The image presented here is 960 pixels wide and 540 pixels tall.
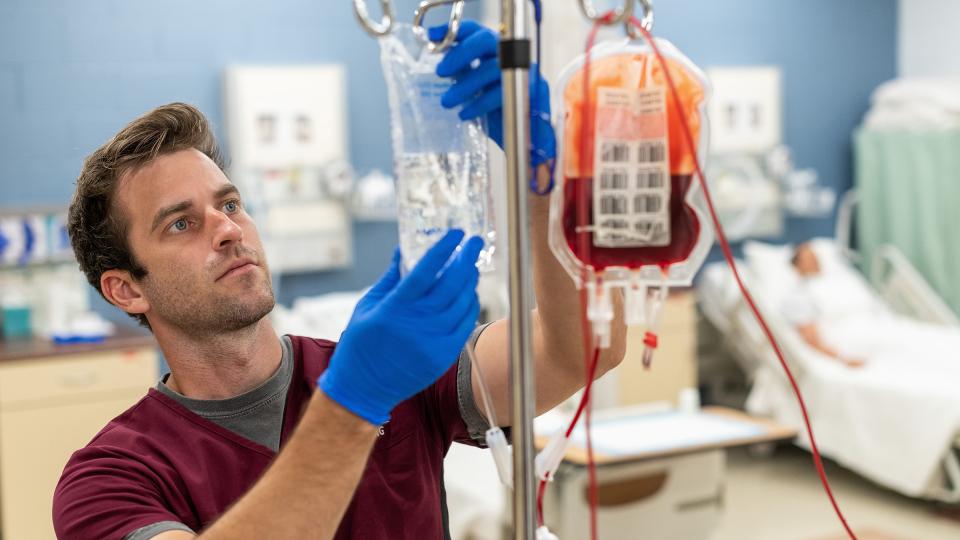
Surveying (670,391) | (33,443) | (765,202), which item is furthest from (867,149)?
(33,443)

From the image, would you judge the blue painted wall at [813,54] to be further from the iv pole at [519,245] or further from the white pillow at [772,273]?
the iv pole at [519,245]

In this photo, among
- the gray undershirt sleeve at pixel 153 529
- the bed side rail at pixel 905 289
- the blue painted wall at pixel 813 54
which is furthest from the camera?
the blue painted wall at pixel 813 54

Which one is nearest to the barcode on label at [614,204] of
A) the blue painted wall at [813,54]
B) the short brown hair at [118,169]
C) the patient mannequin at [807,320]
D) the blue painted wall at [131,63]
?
the short brown hair at [118,169]

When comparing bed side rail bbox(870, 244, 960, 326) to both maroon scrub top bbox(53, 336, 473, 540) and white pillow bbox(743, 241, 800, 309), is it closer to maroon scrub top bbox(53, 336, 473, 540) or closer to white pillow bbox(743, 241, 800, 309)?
white pillow bbox(743, 241, 800, 309)

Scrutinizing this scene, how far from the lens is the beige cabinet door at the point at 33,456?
3393 mm

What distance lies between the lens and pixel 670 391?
4930 millimetres

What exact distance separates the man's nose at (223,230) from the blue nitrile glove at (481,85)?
454 mm

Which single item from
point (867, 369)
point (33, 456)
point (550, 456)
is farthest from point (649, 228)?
point (867, 369)

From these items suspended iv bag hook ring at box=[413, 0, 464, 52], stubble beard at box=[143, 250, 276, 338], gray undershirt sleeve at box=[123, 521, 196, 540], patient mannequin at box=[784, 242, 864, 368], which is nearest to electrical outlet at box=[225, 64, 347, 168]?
patient mannequin at box=[784, 242, 864, 368]

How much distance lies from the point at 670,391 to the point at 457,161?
13.0 ft

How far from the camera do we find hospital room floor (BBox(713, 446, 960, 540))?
4.11 meters

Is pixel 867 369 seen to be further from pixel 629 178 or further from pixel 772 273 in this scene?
pixel 629 178

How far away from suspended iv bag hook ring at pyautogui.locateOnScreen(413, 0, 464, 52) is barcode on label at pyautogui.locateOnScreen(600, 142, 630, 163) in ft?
0.63

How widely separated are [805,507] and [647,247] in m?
3.79
